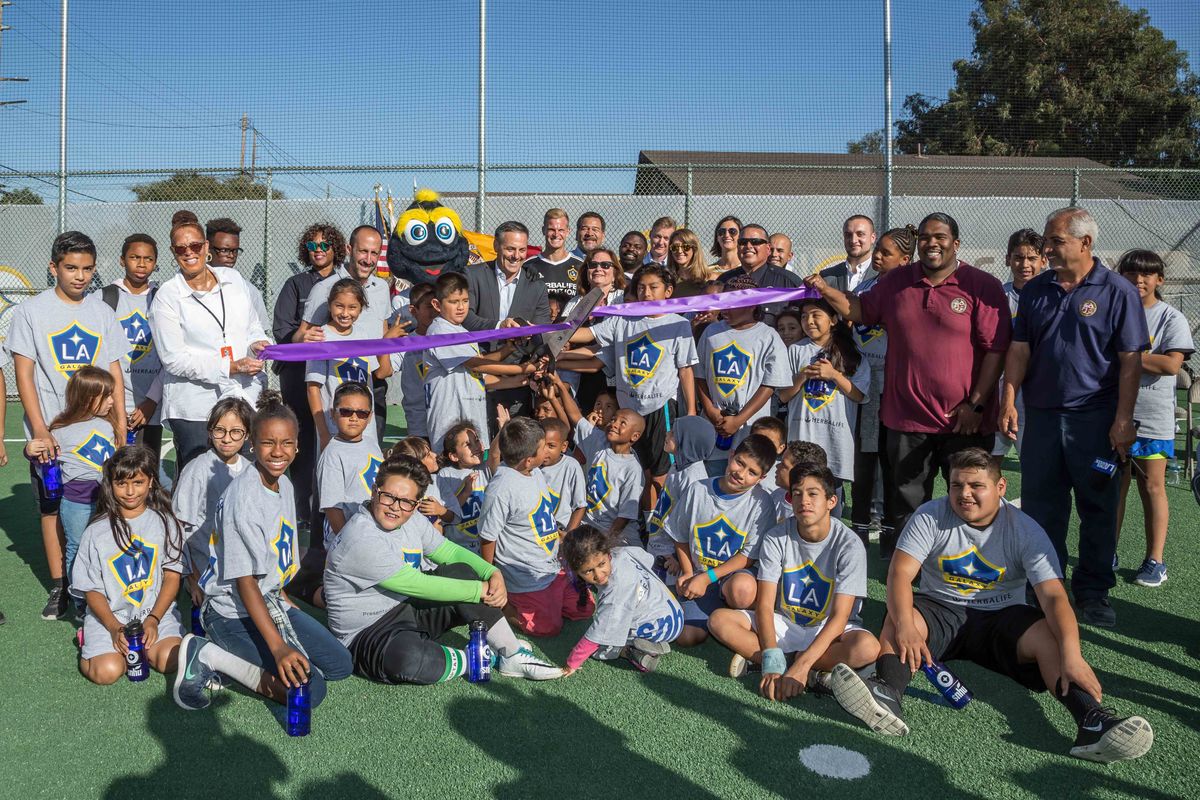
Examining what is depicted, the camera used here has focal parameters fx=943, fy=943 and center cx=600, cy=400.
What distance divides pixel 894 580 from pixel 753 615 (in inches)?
27.5

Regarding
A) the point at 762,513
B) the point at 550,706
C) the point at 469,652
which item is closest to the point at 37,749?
the point at 469,652

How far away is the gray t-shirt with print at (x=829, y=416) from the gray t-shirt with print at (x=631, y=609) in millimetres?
1769

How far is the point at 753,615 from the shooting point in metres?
4.43

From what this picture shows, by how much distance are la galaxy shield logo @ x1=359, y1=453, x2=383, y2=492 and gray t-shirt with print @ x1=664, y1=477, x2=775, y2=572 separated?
166 cm

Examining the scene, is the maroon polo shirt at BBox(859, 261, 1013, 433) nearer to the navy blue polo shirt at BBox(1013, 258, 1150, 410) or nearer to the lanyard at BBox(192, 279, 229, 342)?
the navy blue polo shirt at BBox(1013, 258, 1150, 410)

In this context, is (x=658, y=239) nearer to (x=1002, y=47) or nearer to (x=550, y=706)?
(x=550, y=706)

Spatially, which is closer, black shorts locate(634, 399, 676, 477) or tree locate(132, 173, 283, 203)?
black shorts locate(634, 399, 676, 477)

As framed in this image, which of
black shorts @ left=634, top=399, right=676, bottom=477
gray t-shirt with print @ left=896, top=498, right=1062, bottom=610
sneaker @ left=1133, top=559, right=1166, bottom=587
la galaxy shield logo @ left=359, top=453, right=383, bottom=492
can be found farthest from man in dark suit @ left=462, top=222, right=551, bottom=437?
sneaker @ left=1133, top=559, right=1166, bottom=587

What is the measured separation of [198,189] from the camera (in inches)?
505

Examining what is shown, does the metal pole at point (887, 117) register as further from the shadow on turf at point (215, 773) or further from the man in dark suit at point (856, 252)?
the shadow on turf at point (215, 773)

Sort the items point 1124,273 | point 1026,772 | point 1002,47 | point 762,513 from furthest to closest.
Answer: point 1002,47 < point 1124,273 < point 762,513 < point 1026,772

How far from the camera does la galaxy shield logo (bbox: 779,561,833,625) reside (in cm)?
432

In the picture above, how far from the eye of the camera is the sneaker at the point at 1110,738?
10.7 feet

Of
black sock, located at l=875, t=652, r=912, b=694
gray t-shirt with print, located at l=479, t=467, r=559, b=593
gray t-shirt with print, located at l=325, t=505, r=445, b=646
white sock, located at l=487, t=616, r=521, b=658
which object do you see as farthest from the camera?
gray t-shirt with print, located at l=479, t=467, r=559, b=593
